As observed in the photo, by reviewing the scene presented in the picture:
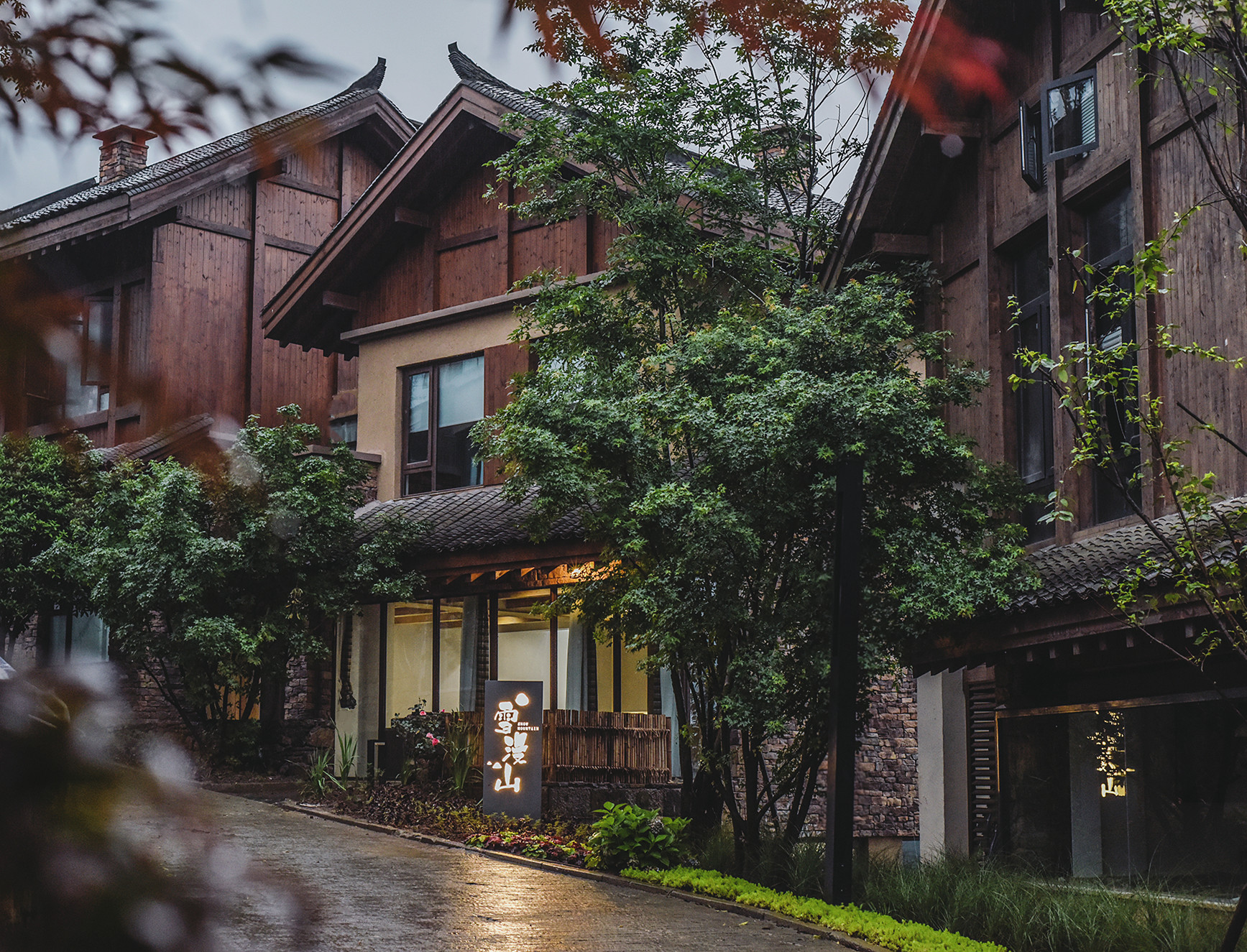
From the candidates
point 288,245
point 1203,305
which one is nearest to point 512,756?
point 1203,305

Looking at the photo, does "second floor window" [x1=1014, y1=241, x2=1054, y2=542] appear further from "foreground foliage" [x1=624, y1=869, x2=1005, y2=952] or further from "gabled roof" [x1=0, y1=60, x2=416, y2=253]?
"gabled roof" [x1=0, y1=60, x2=416, y2=253]

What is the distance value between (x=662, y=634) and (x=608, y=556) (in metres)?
1.82

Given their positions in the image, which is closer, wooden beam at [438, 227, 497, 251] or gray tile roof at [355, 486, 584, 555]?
gray tile roof at [355, 486, 584, 555]

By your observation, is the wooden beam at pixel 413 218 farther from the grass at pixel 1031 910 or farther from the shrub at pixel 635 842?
the grass at pixel 1031 910

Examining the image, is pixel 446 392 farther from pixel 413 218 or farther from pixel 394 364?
pixel 413 218

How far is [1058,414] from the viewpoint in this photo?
1201 centimetres

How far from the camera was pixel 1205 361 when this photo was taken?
1015 centimetres

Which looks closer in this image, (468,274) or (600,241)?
(600,241)

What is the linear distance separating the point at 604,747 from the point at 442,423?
6266mm

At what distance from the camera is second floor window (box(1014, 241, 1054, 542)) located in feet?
41.2

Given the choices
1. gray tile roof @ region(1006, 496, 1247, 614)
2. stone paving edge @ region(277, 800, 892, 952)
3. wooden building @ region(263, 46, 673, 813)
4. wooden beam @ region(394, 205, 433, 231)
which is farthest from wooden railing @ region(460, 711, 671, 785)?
wooden beam @ region(394, 205, 433, 231)

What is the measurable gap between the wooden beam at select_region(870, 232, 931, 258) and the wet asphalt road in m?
7.20

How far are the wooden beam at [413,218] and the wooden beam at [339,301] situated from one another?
160 centimetres

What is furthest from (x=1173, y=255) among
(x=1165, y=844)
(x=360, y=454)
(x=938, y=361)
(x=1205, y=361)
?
(x=360, y=454)
